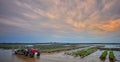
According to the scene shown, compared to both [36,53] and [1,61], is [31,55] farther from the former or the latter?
[1,61]

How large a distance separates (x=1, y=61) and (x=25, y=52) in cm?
426

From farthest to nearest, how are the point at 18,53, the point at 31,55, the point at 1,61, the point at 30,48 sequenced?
1. the point at 18,53
2. the point at 30,48
3. the point at 31,55
4. the point at 1,61

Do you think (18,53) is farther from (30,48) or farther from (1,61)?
(1,61)

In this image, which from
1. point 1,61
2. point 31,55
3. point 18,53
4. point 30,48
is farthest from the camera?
point 18,53

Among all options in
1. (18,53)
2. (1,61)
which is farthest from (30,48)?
(1,61)

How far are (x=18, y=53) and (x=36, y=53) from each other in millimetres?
2491

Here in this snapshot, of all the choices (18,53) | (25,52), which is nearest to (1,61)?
(25,52)

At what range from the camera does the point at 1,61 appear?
30.4ft

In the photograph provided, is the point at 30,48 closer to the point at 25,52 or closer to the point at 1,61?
the point at 25,52

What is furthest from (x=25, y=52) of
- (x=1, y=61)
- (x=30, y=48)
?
(x=1, y=61)

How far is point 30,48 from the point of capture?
13.3 metres

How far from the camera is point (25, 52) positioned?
1350cm

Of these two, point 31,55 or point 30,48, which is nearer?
point 31,55

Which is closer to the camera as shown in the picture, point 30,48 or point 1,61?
point 1,61
